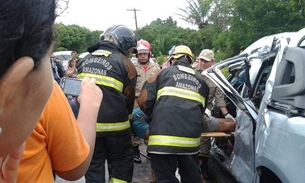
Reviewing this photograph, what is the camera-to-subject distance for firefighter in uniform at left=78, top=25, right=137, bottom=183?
381 cm

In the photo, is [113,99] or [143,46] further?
[143,46]

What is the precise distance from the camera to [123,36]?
13.4 feet

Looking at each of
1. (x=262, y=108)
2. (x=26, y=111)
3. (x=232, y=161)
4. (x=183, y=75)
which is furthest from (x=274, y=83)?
(x=26, y=111)

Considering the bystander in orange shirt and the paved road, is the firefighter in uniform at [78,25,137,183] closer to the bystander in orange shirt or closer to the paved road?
the paved road

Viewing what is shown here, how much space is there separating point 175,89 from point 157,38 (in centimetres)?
4880

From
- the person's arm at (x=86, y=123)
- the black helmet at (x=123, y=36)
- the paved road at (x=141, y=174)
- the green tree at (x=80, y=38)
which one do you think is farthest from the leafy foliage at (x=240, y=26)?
the person's arm at (x=86, y=123)

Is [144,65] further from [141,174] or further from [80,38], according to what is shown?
[80,38]

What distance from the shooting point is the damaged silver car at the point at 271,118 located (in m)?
2.31

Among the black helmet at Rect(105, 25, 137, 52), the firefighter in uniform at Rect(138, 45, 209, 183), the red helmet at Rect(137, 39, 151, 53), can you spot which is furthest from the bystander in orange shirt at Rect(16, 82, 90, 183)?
the red helmet at Rect(137, 39, 151, 53)

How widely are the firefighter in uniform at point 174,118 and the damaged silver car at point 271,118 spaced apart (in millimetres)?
390

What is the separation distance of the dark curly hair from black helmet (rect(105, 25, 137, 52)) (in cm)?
337

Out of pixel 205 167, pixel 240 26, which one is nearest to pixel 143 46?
pixel 205 167

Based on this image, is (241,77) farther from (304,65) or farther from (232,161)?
(304,65)

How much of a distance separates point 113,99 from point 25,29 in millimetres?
3182
